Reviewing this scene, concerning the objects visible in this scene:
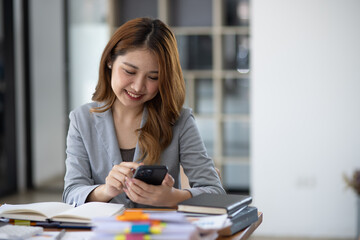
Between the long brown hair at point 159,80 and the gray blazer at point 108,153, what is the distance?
Result: 37 millimetres

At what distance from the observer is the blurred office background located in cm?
404

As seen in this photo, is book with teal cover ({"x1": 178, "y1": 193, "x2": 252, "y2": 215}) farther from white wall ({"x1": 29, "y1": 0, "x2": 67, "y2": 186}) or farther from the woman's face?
white wall ({"x1": 29, "y1": 0, "x2": 67, "y2": 186})

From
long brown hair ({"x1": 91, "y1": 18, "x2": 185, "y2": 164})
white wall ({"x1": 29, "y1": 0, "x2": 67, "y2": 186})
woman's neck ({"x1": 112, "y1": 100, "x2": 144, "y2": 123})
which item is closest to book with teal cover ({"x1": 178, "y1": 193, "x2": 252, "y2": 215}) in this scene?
long brown hair ({"x1": 91, "y1": 18, "x2": 185, "y2": 164})

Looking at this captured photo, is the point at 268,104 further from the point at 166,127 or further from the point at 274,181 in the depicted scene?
the point at 166,127

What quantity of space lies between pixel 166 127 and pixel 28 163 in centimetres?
415

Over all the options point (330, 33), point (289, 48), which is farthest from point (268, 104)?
point (330, 33)

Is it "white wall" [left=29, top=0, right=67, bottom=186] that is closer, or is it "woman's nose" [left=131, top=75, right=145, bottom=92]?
"woman's nose" [left=131, top=75, right=145, bottom=92]

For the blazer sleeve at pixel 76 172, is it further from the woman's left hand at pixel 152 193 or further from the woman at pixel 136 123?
the woman's left hand at pixel 152 193

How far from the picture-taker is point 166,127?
205 centimetres

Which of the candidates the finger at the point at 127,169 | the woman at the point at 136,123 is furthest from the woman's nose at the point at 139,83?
the finger at the point at 127,169

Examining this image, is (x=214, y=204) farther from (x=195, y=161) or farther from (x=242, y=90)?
(x=242, y=90)

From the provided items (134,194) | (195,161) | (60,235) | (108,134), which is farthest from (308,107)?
(60,235)

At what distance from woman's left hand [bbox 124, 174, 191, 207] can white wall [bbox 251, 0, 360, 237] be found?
2477mm

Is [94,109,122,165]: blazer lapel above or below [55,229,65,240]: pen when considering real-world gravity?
above
